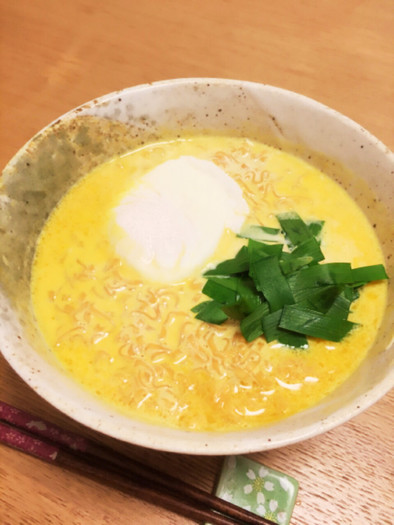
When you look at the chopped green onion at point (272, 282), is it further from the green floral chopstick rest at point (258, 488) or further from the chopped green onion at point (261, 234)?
the green floral chopstick rest at point (258, 488)

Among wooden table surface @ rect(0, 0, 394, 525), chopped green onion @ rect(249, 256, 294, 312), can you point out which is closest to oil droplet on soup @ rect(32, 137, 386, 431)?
chopped green onion @ rect(249, 256, 294, 312)

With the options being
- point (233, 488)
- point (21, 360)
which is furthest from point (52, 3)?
point (233, 488)

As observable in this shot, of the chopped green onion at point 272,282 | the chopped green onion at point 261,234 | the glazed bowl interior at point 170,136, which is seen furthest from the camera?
the chopped green onion at point 261,234

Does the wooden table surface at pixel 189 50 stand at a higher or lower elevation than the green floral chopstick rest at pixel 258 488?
higher

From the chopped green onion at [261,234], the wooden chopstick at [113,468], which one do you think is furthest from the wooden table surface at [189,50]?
the wooden chopstick at [113,468]

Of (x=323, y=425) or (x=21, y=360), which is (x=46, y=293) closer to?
(x=21, y=360)

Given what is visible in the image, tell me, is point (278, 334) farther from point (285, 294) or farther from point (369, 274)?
point (369, 274)
